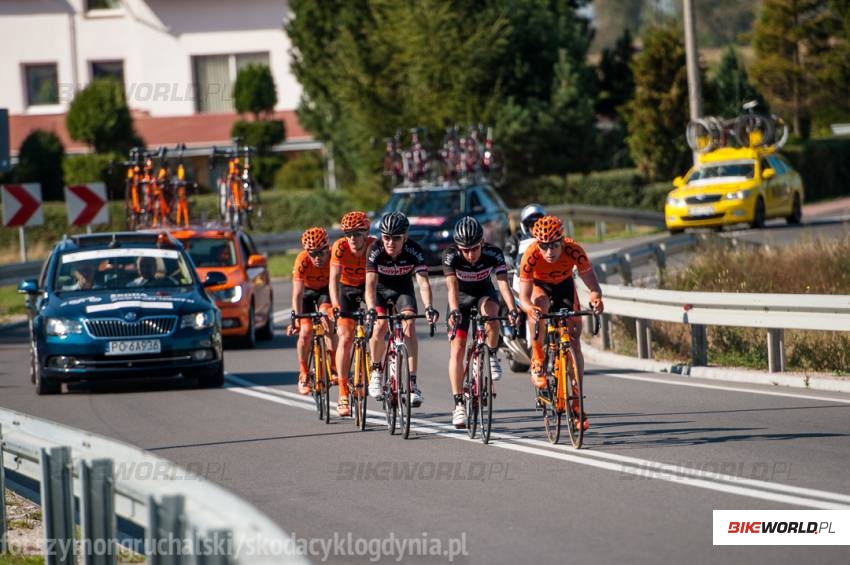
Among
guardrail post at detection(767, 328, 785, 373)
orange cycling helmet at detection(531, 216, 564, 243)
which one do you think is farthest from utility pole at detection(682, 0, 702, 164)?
→ orange cycling helmet at detection(531, 216, 564, 243)

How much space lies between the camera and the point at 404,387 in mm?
12695

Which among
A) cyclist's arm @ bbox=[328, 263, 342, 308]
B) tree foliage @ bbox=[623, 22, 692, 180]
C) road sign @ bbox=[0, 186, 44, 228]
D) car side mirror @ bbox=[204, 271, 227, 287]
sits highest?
tree foliage @ bbox=[623, 22, 692, 180]

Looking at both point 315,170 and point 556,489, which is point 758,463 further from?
point 315,170

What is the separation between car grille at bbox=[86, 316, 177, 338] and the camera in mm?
16344

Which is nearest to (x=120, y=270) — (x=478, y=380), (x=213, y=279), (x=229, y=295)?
(x=213, y=279)

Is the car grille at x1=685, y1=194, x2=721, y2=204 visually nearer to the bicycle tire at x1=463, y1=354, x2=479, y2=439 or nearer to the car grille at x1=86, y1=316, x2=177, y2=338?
the car grille at x1=86, y1=316, x2=177, y2=338

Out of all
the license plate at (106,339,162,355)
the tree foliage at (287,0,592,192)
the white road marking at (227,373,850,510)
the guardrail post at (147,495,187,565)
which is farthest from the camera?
the tree foliage at (287,0,592,192)

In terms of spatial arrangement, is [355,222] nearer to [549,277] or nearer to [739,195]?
[549,277]

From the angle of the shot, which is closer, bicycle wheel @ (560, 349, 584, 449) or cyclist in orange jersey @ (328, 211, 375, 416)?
bicycle wheel @ (560, 349, 584, 449)

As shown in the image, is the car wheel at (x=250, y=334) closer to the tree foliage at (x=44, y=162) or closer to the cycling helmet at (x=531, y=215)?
the cycling helmet at (x=531, y=215)

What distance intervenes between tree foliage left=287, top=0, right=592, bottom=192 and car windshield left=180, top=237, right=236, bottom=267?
73.2ft

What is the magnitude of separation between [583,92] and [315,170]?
1102 cm

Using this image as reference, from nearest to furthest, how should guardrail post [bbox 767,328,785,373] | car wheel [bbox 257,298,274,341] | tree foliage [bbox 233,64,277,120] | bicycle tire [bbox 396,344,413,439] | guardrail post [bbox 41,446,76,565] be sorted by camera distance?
1. guardrail post [bbox 41,446,76,565]
2. bicycle tire [bbox 396,344,413,439]
3. guardrail post [bbox 767,328,785,373]
4. car wheel [bbox 257,298,274,341]
5. tree foliage [bbox 233,64,277,120]

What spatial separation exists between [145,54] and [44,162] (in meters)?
9.39
